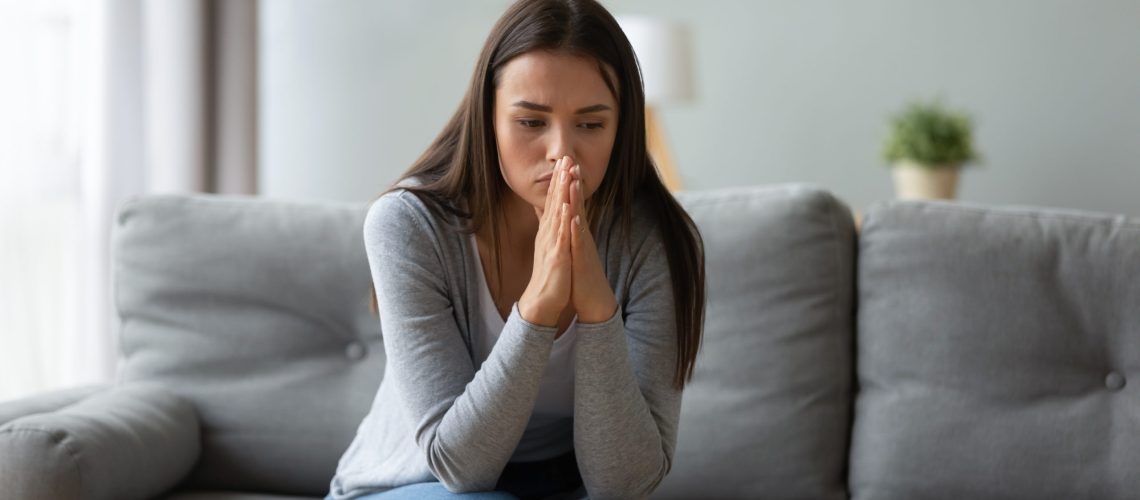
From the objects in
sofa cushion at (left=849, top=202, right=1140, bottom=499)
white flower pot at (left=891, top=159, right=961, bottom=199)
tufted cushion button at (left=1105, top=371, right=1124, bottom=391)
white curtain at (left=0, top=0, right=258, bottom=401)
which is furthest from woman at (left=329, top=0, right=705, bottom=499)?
white flower pot at (left=891, top=159, right=961, bottom=199)

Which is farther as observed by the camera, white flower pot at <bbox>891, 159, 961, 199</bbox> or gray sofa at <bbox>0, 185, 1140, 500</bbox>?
white flower pot at <bbox>891, 159, 961, 199</bbox>

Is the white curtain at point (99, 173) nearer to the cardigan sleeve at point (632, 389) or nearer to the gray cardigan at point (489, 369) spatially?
the gray cardigan at point (489, 369)

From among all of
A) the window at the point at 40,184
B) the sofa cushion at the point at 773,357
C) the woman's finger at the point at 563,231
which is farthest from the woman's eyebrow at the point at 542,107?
the window at the point at 40,184

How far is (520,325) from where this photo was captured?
1203mm

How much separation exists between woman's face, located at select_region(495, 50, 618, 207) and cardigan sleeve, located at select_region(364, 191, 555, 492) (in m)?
0.14

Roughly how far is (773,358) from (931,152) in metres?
1.48

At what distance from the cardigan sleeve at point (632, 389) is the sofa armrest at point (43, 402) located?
812mm

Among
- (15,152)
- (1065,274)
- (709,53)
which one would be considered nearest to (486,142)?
(1065,274)

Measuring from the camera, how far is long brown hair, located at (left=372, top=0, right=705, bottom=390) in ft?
4.11

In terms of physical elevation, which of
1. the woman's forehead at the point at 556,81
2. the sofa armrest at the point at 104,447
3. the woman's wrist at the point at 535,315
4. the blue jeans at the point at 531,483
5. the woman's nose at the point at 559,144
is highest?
the woman's forehead at the point at 556,81

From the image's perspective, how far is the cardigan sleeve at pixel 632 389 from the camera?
1221 millimetres

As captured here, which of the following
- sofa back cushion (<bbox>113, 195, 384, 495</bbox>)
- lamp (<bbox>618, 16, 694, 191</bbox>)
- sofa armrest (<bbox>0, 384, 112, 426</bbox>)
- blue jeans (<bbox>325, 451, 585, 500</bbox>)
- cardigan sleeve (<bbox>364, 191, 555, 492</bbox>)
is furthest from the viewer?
lamp (<bbox>618, 16, 694, 191</bbox>)

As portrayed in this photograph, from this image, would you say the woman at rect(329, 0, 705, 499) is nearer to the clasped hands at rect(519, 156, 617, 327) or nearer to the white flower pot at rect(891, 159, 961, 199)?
the clasped hands at rect(519, 156, 617, 327)

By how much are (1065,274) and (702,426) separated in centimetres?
57
